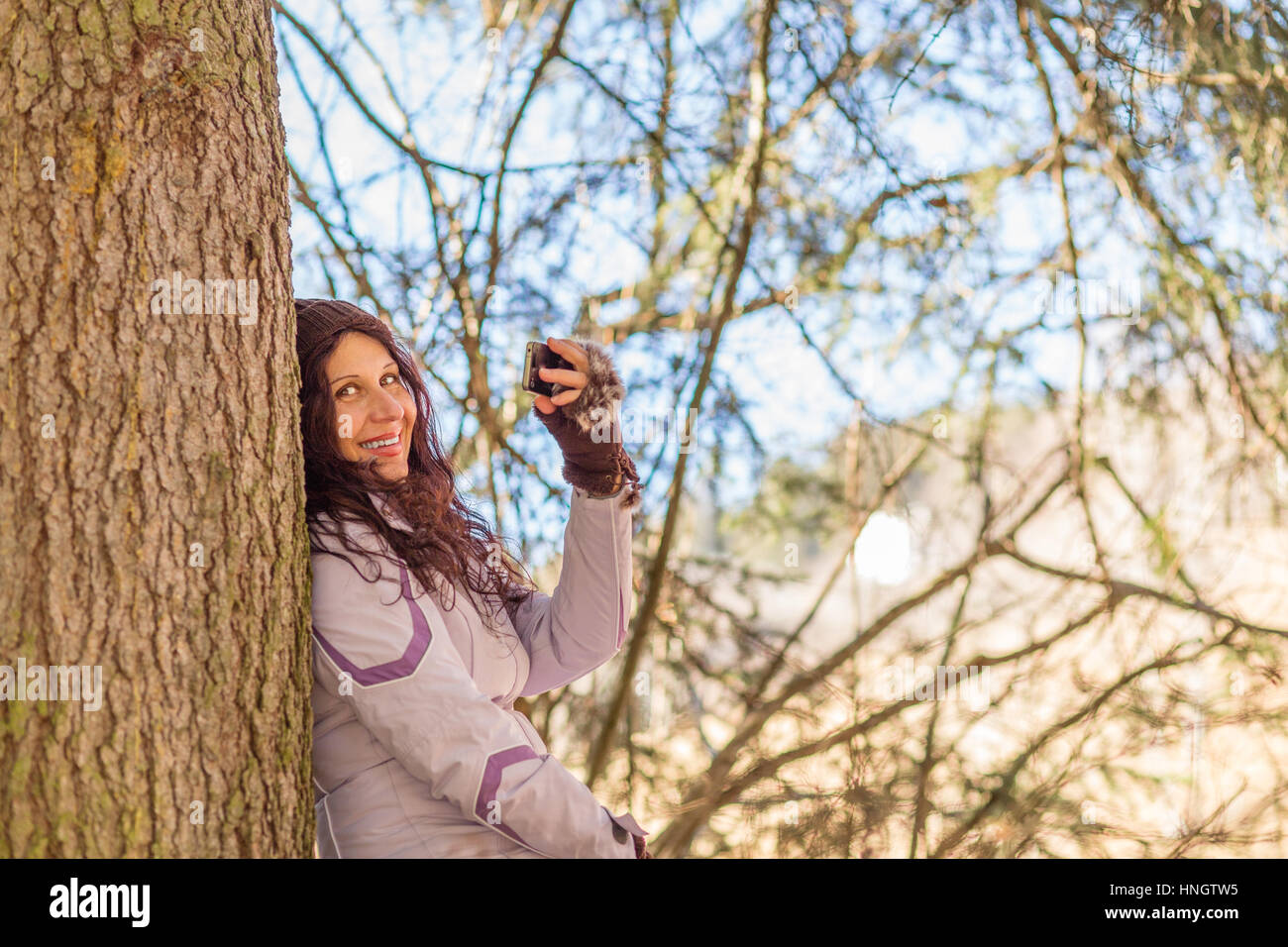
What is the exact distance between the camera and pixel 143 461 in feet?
4.92

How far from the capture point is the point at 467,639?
179 cm

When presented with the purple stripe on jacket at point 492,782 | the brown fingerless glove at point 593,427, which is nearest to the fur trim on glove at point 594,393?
the brown fingerless glove at point 593,427

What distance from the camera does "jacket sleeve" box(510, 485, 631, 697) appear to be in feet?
6.50

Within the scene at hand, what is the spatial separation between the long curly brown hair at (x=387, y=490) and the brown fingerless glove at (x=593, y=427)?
0.23 metres

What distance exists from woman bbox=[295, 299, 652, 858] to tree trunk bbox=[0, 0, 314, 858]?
0.08 meters

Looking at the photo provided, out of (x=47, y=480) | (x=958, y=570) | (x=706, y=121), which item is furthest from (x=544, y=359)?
(x=958, y=570)

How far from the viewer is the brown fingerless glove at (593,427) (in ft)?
6.14

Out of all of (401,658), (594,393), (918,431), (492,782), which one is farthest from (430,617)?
(918,431)

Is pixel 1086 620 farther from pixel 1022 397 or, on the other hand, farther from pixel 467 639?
pixel 467 639

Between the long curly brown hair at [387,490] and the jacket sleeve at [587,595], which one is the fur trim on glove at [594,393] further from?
the long curly brown hair at [387,490]

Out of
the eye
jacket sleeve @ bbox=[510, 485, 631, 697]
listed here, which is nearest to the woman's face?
the eye

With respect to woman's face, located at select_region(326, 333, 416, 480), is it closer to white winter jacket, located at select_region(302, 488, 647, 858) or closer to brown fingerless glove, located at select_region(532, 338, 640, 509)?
white winter jacket, located at select_region(302, 488, 647, 858)

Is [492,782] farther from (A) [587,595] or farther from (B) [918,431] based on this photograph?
(B) [918,431]
